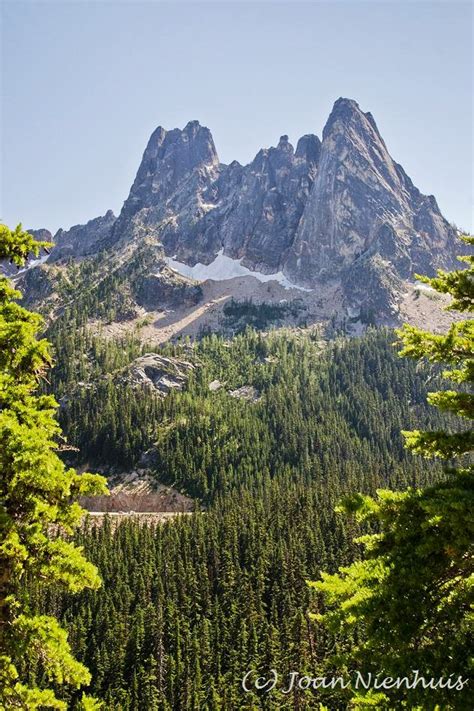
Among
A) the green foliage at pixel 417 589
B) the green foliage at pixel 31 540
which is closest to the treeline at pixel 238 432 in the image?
the green foliage at pixel 417 589

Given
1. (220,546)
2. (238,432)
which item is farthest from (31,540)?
(238,432)

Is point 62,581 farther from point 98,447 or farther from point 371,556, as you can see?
point 98,447

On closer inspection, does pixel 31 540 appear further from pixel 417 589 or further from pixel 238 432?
pixel 238 432

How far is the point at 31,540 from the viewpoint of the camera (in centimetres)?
1202

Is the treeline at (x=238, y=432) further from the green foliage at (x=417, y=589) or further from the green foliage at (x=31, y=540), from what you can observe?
the green foliage at (x=31, y=540)

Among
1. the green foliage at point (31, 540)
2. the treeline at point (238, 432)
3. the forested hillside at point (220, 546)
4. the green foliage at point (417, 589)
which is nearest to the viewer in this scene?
the green foliage at point (417, 589)

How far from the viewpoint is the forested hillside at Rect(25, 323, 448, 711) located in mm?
66000

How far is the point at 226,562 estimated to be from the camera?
88.7 metres

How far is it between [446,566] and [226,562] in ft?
277

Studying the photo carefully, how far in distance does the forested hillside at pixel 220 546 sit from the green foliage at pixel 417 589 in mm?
2935

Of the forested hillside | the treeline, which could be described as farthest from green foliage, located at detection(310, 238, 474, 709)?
the treeline

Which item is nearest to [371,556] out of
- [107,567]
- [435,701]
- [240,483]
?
[435,701]

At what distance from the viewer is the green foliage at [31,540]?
11.8m

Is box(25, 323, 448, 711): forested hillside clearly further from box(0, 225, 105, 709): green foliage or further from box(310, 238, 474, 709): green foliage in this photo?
box(0, 225, 105, 709): green foliage
